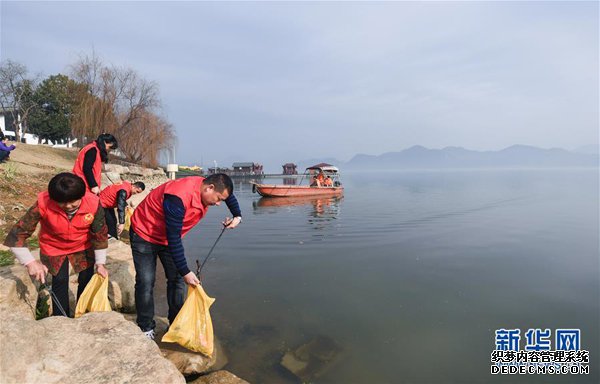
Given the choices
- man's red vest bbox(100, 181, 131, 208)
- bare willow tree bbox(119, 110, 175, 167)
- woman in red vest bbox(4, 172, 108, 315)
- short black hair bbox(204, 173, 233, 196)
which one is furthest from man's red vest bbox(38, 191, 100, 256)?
bare willow tree bbox(119, 110, 175, 167)

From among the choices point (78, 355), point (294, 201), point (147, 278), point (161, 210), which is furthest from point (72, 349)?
point (294, 201)

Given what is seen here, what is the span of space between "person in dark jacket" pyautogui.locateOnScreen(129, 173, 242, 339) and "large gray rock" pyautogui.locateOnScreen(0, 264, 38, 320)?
40.6 inches

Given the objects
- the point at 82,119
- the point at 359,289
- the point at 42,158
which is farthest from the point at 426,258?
the point at 82,119

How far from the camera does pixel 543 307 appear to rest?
6430 millimetres

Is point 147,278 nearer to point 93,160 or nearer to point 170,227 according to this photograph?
point 170,227

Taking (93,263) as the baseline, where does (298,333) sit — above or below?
below

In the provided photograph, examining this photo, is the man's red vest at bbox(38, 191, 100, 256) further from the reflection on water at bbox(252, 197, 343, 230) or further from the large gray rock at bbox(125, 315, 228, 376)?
the reflection on water at bbox(252, 197, 343, 230)

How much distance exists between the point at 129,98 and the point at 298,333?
32858 mm

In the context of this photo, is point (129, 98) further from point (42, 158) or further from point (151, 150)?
point (42, 158)

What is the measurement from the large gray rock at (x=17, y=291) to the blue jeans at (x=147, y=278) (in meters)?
0.97

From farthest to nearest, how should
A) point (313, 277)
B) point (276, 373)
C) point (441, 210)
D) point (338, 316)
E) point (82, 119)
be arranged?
point (82, 119) < point (441, 210) < point (313, 277) < point (338, 316) < point (276, 373)

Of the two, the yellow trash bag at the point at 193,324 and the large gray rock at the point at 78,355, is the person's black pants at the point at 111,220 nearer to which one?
the yellow trash bag at the point at 193,324

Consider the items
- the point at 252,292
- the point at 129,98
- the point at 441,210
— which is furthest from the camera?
the point at 129,98

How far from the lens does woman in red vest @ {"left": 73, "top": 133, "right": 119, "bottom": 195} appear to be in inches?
204
